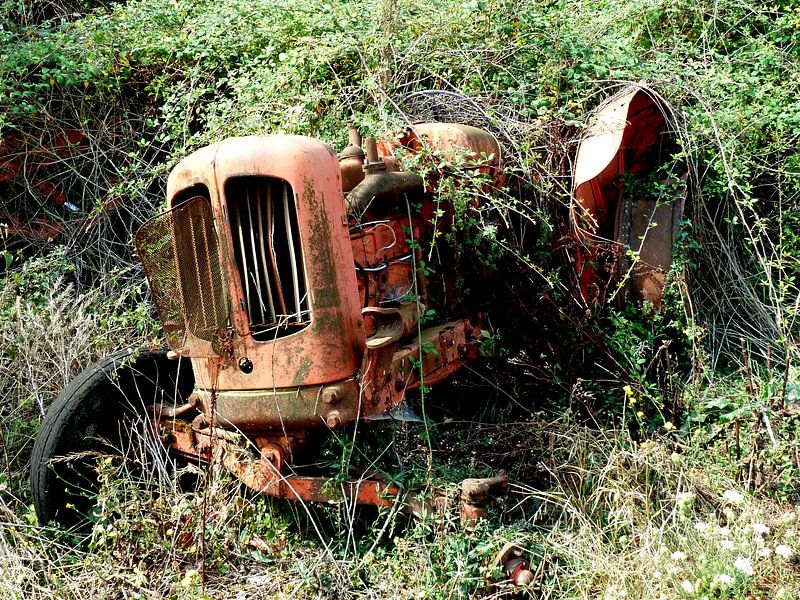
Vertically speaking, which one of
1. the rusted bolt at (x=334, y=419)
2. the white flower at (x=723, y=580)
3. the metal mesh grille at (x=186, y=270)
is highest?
the metal mesh grille at (x=186, y=270)

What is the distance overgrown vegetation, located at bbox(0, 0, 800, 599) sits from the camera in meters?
3.72

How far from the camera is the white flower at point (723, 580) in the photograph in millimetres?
2934

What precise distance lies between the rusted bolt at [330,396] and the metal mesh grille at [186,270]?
0.52 meters

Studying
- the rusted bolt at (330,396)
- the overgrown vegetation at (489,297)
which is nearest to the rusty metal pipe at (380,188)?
the overgrown vegetation at (489,297)

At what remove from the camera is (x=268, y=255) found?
372cm

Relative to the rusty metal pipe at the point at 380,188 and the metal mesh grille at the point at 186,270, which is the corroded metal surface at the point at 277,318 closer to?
the metal mesh grille at the point at 186,270

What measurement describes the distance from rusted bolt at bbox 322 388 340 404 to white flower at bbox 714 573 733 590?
1.57 metres

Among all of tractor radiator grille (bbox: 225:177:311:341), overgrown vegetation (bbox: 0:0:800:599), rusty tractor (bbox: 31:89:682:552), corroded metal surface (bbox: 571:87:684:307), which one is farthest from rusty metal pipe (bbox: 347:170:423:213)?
corroded metal surface (bbox: 571:87:684:307)

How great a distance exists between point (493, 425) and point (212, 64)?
147 inches

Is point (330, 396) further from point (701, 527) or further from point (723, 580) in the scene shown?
point (723, 580)

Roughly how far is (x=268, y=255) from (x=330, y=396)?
65 centimetres

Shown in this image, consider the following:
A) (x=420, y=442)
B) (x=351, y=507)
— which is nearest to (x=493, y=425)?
(x=420, y=442)


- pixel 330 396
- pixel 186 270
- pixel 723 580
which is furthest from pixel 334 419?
pixel 723 580

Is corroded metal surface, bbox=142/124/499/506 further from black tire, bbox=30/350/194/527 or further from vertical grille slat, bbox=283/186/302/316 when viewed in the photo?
black tire, bbox=30/350/194/527
